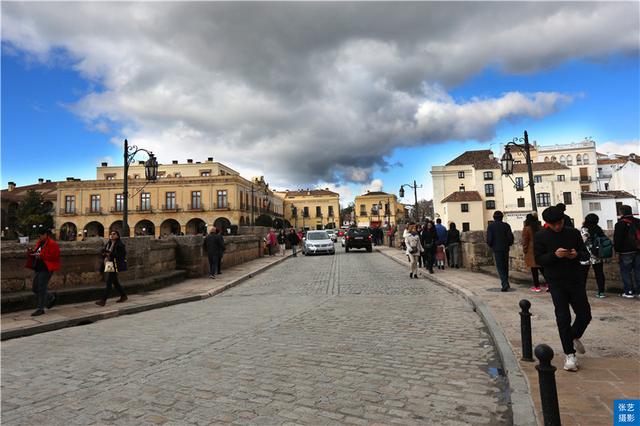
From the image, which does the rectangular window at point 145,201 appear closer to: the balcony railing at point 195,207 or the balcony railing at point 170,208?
the balcony railing at point 170,208

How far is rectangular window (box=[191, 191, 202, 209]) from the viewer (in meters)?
56.6

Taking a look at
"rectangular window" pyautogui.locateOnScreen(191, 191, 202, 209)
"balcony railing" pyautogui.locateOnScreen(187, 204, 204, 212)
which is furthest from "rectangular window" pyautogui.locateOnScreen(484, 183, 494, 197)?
"rectangular window" pyautogui.locateOnScreen(191, 191, 202, 209)

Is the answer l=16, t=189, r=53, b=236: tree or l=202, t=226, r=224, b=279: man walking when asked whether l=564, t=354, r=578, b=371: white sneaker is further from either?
l=16, t=189, r=53, b=236: tree

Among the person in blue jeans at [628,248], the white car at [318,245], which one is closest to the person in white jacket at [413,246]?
the person in blue jeans at [628,248]

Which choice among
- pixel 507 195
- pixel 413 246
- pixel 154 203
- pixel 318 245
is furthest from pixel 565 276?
pixel 507 195

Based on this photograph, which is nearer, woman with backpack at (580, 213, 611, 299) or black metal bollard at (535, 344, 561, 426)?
black metal bollard at (535, 344, 561, 426)

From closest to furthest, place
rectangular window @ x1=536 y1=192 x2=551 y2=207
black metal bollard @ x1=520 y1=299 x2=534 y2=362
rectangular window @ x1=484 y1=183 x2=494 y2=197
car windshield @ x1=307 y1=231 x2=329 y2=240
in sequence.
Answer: black metal bollard @ x1=520 y1=299 x2=534 y2=362
car windshield @ x1=307 y1=231 x2=329 y2=240
rectangular window @ x1=536 y1=192 x2=551 y2=207
rectangular window @ x1=484 y1=183 x2=494 y2=197

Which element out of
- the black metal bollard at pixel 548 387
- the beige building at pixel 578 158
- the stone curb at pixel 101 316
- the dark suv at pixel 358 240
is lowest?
the stone curb at pixel 101 316

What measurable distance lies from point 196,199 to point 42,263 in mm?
50404

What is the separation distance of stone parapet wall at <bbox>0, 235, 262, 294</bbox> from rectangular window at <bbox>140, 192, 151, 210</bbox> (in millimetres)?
44015

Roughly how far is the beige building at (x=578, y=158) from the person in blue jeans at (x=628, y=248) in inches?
2925

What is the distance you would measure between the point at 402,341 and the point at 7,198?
77.0 metres

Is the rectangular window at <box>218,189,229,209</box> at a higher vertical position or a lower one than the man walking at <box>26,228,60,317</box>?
higher

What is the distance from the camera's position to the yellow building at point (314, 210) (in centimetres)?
8875
